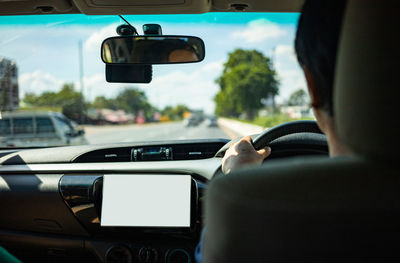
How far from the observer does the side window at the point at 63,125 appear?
30.3 feet

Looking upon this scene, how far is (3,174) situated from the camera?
10.5 feet

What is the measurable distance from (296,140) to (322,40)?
1197mm

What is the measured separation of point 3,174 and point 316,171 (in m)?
3.07

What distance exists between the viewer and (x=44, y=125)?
8.93 meters

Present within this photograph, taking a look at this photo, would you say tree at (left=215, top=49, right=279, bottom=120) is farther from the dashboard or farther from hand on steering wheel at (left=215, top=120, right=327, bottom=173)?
hand on steering wheel at (left=215, top=120, right=327, bottom=173)

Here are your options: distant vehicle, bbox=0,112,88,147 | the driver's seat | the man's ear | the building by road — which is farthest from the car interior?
distant vehicle, bbox=0,112,88,147

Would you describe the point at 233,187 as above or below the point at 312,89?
below

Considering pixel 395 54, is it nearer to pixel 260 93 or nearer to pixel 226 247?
pixel 226 247

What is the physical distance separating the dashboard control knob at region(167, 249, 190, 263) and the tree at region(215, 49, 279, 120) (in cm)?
1674

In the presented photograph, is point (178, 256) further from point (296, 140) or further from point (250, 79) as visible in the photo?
point (250, 79)

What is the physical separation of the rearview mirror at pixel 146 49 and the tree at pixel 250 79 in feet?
53.7

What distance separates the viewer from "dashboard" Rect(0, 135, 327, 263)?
2.70 metres

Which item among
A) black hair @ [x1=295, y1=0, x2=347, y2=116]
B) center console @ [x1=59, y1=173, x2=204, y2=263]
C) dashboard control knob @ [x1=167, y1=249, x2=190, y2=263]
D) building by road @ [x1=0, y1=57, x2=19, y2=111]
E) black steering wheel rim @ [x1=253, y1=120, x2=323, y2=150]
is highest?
building by road @ [x1=0, y1=57, x2=19, y2=111]

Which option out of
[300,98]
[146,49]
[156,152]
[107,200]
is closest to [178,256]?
[107,200]
